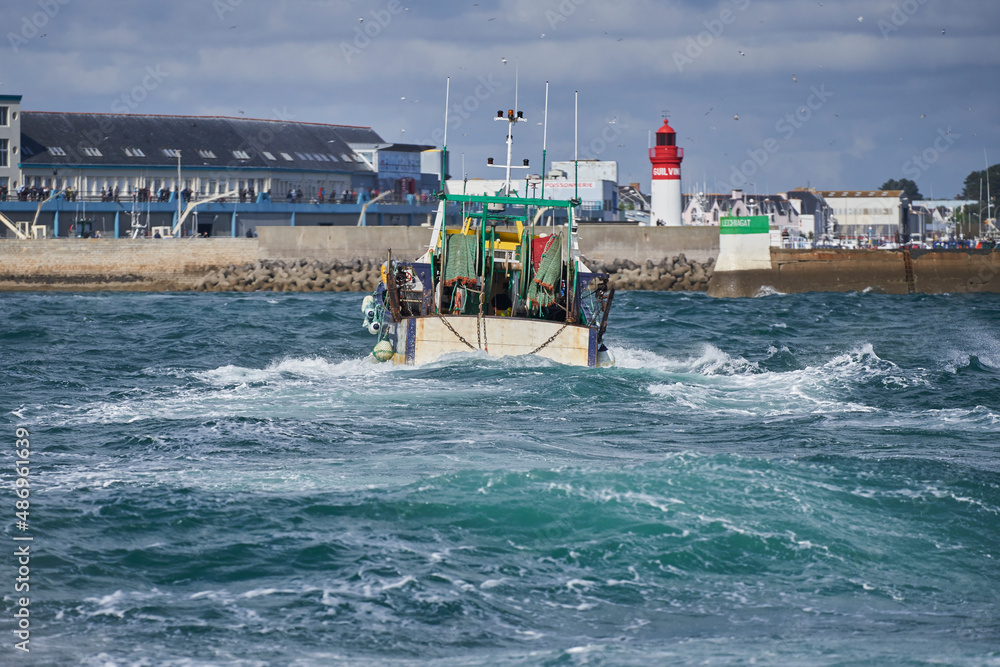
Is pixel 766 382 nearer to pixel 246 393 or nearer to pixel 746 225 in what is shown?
pixel 246 393

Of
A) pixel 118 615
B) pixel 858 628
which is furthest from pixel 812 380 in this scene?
pixel 118 615

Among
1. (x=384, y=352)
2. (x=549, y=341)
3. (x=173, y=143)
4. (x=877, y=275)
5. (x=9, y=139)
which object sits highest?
(x=173, y=143)

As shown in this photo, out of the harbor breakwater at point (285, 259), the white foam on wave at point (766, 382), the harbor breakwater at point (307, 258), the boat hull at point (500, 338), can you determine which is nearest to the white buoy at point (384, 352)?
the boat hull at point (500, 338)

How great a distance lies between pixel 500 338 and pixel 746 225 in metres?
30.5

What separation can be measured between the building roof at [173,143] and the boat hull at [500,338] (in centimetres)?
5762

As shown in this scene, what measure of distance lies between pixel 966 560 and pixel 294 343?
1996 cm

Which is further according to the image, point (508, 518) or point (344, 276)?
point (344, 276)

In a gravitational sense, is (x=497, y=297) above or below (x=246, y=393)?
above

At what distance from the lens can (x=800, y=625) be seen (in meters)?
8.14

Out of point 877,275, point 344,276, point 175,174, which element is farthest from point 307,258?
point 877,275

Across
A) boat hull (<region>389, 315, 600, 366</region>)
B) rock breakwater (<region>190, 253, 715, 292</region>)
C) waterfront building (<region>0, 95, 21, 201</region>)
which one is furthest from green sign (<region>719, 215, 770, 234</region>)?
waterfront building (<region>0, 95, 21, 201</region>)

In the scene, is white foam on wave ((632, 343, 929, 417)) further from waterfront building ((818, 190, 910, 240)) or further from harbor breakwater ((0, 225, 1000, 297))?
waterfront building ((818, 190, 910, 240))

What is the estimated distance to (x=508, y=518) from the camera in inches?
407

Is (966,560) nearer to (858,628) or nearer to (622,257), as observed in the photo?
(858,628)
